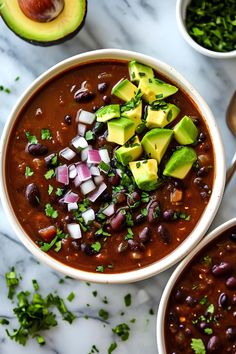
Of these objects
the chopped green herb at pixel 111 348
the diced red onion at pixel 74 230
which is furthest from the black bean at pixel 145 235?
the chopped green herb at pixel 111 348

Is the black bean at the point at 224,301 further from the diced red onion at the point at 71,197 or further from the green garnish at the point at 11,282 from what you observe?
the green garnish at the point at 11,282

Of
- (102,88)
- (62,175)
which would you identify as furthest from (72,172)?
(102,88)

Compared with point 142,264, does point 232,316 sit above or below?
below

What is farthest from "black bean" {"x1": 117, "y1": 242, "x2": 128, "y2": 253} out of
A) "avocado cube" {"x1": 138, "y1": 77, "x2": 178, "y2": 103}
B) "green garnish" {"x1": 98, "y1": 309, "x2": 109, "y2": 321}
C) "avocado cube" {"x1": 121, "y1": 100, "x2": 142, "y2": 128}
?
"avocado cube" {"x1": 138, "y1": 77, "x2": 178, "y2": 103}

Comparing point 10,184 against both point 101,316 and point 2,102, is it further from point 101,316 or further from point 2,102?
point 101,316

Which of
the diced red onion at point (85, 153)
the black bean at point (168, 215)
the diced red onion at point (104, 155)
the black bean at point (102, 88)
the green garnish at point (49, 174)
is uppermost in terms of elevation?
the black bean at point (102, 88)

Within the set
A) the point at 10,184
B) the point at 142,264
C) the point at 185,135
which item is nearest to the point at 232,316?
the point at 142,264
